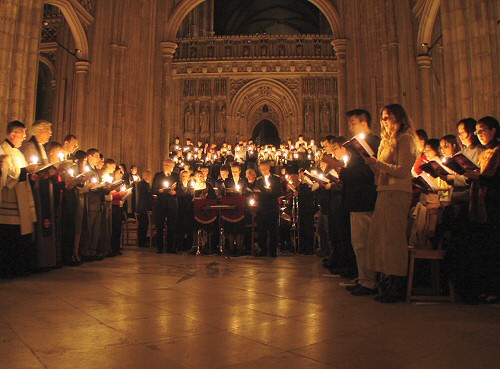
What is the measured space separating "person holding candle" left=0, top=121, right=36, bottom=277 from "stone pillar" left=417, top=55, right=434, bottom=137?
33.7ft

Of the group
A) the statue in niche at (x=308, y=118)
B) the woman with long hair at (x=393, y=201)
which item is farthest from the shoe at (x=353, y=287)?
the statue in niche at (x=308, y=118)

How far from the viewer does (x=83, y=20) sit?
13.2 metres

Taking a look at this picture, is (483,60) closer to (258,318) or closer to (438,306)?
(438,306)

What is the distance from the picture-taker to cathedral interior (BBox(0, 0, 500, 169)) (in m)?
7.58

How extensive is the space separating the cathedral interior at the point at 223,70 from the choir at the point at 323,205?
2.60m

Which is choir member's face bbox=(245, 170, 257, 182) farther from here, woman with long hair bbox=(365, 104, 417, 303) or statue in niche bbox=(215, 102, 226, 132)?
statue in niche bbox=(215, 102, 226, 132)

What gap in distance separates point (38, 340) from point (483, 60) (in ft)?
24.3

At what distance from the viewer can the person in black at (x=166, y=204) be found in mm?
9023

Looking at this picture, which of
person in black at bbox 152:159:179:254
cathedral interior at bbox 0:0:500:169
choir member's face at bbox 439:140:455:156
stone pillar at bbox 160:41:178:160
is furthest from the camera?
stone pillar at bbox 160:41:178:160

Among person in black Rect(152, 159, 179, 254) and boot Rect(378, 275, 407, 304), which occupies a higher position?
person in black Rect(152, 159, 179, 254)

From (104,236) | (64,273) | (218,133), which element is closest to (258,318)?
(64,273)

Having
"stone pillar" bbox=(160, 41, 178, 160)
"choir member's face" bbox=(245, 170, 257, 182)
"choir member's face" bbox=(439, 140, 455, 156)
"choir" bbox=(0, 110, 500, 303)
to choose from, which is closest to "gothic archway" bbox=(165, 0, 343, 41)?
"stone pillar" bbox=(160, 41, 178, 160)

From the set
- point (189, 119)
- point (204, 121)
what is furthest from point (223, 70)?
point (189, 119)

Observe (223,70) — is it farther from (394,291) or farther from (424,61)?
(394,291)
